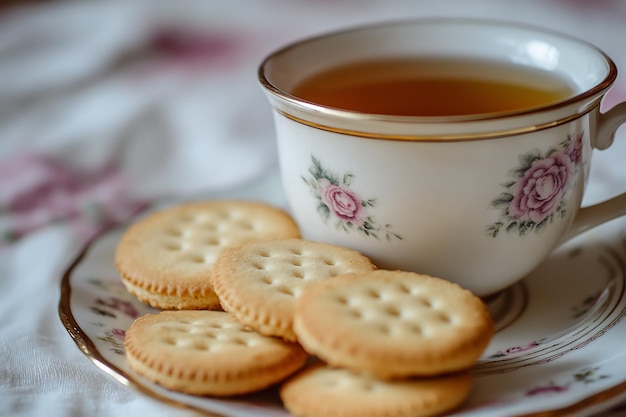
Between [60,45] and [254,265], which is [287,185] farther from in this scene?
[60,45]

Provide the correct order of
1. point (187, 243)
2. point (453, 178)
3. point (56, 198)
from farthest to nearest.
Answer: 1. point (56, 198)
2. point (187, 243)
3. point (453, 178)

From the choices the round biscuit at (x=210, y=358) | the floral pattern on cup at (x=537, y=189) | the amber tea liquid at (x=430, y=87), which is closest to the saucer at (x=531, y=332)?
the round biscuit at (x=210, y=358)

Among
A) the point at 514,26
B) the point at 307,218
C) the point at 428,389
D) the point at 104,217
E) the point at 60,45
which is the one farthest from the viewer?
the point at 60,45

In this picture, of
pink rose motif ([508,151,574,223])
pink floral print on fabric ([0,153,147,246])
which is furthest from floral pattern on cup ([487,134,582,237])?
pink floral print on fabric ([0,153,147,246])

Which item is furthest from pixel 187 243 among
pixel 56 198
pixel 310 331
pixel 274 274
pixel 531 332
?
pixel 56 198

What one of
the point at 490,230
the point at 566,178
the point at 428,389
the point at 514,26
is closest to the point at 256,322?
the point at 428,389

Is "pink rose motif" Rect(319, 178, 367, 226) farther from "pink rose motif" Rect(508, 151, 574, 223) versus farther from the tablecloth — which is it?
the tablecloth

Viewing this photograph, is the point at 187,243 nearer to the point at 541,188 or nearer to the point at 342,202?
the point at 342,202
